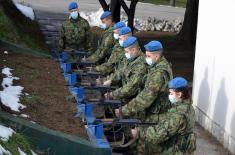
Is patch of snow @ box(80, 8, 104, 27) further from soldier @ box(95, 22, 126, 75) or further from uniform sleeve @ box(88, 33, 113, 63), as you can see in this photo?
soldier @ box(95, 22, 126, 75)

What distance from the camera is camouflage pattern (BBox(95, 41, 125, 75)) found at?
1001 centimetres

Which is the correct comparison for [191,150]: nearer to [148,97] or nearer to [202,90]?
[148,97]

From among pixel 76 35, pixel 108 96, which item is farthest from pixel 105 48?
pixel 108 96

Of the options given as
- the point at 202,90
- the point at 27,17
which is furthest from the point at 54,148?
the point at 27,17

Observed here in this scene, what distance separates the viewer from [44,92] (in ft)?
34.5

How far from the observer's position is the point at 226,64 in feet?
32.6

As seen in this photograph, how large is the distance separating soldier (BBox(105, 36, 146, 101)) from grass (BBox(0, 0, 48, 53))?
21.7 feet

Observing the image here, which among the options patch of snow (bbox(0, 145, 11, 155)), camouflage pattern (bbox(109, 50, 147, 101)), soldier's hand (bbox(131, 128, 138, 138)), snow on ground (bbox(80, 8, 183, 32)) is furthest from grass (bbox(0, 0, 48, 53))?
snow on ground (bbox(80, 8, 183, 32))

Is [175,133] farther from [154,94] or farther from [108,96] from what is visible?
[108,96]

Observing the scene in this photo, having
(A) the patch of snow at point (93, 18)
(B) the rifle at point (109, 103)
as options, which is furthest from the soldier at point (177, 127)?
(A) the patch of snow at point (93, 18)

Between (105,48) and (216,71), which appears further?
(105,48)

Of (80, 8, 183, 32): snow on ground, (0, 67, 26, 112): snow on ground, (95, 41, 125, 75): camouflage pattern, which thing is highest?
(95, 41, 125, 75): camouflage pattern

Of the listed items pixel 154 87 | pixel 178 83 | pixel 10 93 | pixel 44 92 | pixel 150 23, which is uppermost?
pixel 178 83

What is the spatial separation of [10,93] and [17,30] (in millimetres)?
5875
